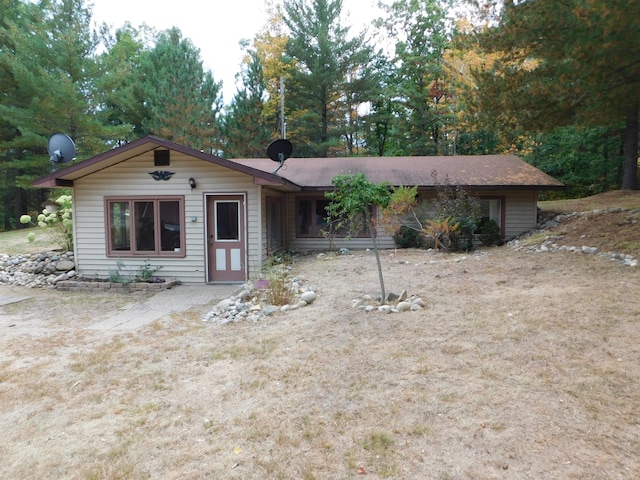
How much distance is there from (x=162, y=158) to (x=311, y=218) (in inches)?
201

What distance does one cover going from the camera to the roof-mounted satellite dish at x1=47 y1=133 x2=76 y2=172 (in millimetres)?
8766

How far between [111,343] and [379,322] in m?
3.23

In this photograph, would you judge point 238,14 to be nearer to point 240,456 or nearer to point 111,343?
point 111,343

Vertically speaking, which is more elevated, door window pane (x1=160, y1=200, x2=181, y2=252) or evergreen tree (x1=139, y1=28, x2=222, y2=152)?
evergreen tree (x1=139, y1=28, x2=222, y2=152)

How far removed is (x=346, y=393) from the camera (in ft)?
10.5

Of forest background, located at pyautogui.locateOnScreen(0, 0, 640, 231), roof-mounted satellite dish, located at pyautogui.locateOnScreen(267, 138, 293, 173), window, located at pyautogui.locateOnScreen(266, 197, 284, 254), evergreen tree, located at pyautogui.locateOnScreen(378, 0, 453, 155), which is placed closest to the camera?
forest background, located at pyautogui.locateOnScreen(0, 0, 640, 231)

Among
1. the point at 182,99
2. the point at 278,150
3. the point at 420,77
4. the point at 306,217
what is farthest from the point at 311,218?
the point at 420,77

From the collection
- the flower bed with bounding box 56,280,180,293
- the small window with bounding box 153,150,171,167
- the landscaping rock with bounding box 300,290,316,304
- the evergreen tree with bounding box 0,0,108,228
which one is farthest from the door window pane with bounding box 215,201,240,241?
the evergreen tree with bounding box 0,0,108,228

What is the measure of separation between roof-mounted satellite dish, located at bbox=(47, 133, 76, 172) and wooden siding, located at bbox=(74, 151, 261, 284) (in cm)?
62

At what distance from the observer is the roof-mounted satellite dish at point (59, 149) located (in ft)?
28.8

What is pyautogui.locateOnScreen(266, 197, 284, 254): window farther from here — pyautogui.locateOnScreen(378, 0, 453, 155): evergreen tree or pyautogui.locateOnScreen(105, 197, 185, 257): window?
pyautogui.locateOnScreen(378, 0, 453, 155): evergreen tree

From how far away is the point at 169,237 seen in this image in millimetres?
8820

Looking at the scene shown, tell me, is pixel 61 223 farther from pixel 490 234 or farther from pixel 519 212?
pixel 519 212

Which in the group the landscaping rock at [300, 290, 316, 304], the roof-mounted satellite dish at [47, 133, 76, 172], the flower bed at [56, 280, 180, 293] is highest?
the roof-mounted satellite dish at [47, 133, 76, 172]
